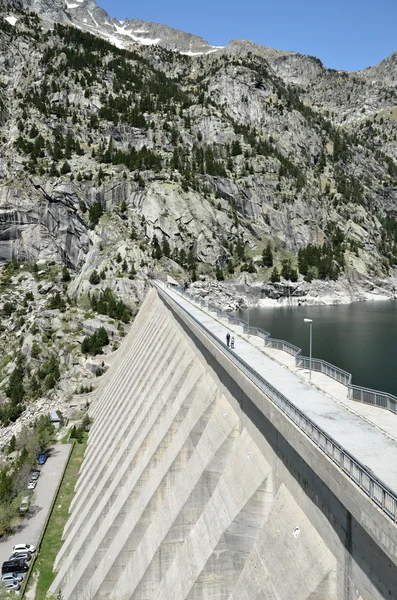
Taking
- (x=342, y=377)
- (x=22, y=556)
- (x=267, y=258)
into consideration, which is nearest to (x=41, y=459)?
(x=22, y=556)

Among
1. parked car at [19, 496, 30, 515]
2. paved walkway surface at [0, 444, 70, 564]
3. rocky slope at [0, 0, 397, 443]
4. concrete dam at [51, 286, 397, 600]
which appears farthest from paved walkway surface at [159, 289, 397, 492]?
rocky slope at [0, 0, 397, 443]

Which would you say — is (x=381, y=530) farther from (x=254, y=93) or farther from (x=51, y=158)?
(x=254, y=93)

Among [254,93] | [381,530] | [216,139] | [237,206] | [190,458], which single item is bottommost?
[190,458]

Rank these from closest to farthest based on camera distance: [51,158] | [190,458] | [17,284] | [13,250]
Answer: [190,458] → [17,284] → [13,250] → [51,158]

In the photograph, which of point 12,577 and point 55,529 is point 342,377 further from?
point 55,529

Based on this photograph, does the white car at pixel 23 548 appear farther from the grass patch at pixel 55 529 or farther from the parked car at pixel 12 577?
the parked car at pixel 12 577

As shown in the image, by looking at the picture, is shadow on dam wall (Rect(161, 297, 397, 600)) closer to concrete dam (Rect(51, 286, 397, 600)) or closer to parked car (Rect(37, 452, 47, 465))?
concrete dam (Rect(51, 286, 397, 600))

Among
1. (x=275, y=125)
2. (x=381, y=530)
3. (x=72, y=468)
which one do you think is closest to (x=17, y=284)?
(x=72, y=468)
